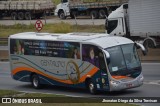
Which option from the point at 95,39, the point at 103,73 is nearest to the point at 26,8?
the point at 95,39

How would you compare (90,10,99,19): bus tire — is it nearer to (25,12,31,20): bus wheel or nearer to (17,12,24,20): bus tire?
(25,12,31,20): bus wheel

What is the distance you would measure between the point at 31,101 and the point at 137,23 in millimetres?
20206

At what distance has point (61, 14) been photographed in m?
61.5

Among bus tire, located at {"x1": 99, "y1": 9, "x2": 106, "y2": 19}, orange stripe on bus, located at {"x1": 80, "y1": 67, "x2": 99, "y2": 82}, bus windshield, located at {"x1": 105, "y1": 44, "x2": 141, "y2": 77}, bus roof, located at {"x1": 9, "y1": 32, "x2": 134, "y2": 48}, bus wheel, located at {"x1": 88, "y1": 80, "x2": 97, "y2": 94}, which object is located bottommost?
bus wheel, located at {"x1": 88, "y1": 80, "x2": 97, "y2": 94}

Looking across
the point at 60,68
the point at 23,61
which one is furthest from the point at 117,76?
the point at 23,61

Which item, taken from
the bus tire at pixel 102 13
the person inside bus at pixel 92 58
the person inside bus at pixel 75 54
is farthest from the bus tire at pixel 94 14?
the person inside bus at pixel 92 58

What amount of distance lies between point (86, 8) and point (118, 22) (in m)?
19.9

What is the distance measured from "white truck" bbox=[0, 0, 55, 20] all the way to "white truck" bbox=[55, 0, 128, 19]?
204 centimetres

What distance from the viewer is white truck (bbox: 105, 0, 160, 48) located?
38.5m

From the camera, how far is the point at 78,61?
24.7m

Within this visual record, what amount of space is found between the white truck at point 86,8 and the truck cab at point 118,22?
53.1ft

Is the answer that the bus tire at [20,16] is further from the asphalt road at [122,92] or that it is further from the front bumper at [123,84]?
the front bumper at [123,84]

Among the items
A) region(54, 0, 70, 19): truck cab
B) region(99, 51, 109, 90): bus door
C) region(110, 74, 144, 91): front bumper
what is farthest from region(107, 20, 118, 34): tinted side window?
region(54, 0, 70, 19): truck cab

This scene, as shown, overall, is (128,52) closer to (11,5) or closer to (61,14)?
(61,14)
